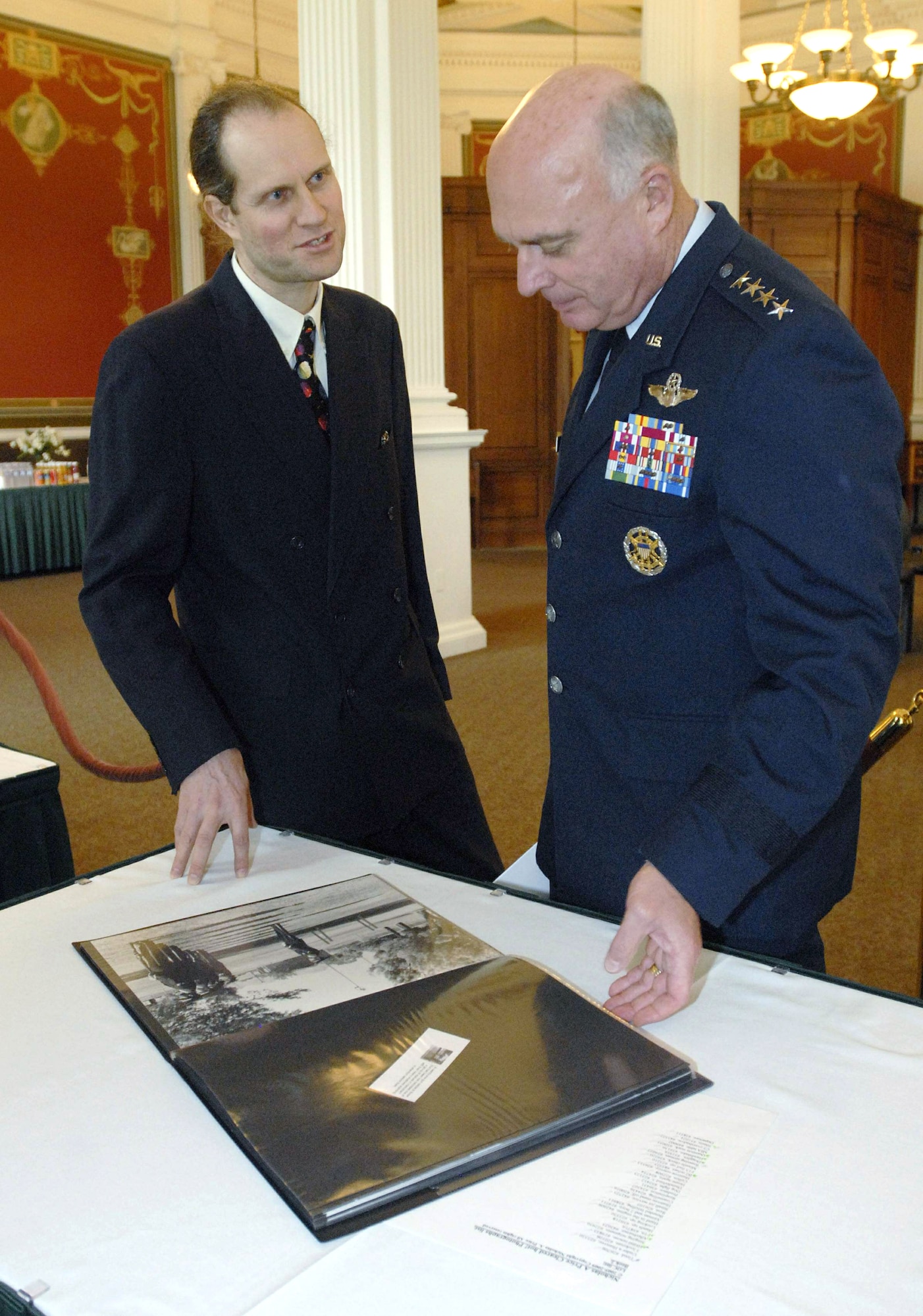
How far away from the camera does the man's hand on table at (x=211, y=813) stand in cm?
142

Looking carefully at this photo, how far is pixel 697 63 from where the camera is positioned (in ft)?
21.2

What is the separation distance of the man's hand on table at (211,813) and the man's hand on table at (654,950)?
542mm

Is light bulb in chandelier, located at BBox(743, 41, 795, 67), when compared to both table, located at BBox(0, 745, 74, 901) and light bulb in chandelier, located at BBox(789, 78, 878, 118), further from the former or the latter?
table, located at BBox(0, 745, 74, 901)

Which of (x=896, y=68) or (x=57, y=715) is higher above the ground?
(x=896, y=68)

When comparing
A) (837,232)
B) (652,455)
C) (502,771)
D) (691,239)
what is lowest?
(502,771)

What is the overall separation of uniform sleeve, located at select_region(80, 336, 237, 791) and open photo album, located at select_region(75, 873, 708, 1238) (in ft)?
1.12

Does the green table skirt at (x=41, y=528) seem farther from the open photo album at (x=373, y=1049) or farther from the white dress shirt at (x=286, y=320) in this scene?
the open photo album at (x=373, y=1049)

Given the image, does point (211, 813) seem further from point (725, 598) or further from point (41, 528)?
point (41, 528)

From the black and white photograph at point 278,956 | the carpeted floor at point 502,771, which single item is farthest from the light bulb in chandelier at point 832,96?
the black and white photograph at point 278,956

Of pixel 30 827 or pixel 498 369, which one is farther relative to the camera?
pixel 498 369

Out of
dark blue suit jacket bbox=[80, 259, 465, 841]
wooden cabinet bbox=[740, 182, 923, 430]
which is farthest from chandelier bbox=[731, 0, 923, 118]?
dark blue suit jacket bbox=[80, 259, 465, 841]

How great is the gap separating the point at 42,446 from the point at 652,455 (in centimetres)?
865

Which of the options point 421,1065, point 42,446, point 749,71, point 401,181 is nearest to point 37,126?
point 42,446

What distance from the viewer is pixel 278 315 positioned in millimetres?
1760
